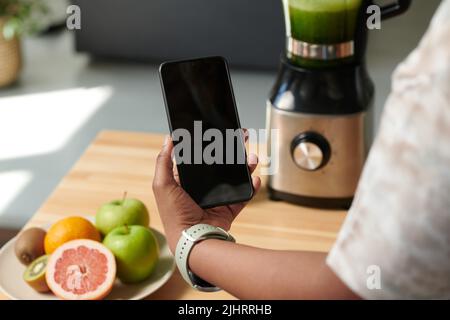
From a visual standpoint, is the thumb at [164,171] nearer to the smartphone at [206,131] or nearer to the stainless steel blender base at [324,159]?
the smartphone at [206,131]

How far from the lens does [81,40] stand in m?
3.32

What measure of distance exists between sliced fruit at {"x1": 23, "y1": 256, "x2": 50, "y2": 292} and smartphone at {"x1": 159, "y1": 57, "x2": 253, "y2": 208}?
0.26 m

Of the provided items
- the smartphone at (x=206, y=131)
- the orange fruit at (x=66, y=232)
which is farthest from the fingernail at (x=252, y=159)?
the orange fruit at (x=66, y=232)

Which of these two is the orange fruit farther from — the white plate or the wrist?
the wrist

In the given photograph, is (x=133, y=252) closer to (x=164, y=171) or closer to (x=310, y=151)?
(x=164, y=171)

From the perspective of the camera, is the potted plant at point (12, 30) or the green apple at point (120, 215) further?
the potted plant at point (12, 30)

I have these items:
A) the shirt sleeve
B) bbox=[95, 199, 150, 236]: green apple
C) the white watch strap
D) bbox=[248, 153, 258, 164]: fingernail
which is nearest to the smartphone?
bbox=[248, 153, 258, 164]: fingernail

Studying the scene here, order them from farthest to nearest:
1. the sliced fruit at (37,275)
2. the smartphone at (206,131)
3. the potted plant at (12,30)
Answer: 1. the potted plant at (12,30)
2. the sliced fruit at (37,275)
3. the smartphone at (206,131)

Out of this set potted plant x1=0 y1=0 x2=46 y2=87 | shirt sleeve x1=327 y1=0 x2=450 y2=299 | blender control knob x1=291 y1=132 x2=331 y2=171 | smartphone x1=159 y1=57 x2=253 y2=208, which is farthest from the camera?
potted plant x1=0 y1=0 x2=46 y2=87

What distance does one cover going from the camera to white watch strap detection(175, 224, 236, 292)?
2.56 feet

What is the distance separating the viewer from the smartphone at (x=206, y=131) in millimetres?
925

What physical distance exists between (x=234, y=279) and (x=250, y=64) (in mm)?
2585

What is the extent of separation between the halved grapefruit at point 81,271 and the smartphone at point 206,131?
0.67 ft

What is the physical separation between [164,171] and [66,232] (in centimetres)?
30
